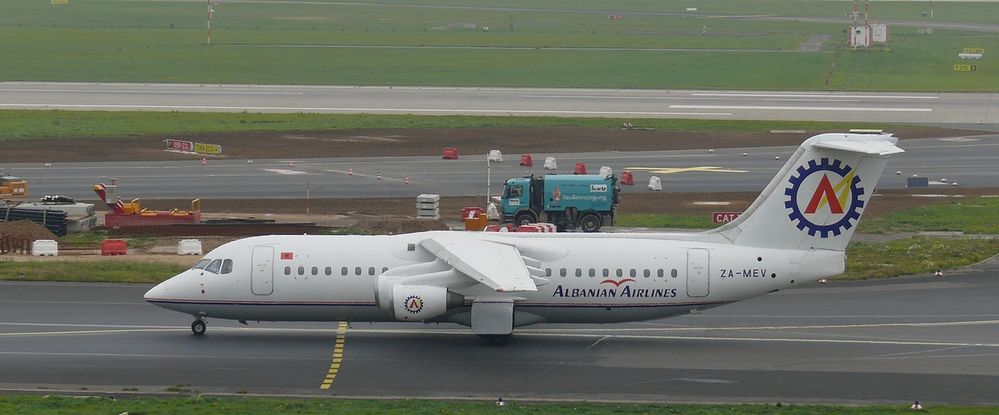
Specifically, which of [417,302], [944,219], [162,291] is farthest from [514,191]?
[417,302]

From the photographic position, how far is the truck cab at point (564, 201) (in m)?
62.8

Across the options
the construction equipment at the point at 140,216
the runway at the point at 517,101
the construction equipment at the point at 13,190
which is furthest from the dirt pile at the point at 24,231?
the runway at the point at 517,101

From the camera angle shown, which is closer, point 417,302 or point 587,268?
point 417,302

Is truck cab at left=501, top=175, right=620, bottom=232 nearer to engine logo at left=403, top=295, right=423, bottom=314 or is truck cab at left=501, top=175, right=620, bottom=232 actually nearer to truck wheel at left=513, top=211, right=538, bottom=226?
truck wheel at left=513, top=211, right=538, bottom=226

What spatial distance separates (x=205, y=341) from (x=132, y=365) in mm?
3322

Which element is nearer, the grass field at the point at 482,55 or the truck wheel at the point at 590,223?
the truck wheel at the point at 590,223

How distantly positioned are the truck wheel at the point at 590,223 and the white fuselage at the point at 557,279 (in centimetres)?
2210

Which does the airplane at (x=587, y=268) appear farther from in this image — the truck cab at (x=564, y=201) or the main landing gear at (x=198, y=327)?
the truck cab at (x=564, y=201)

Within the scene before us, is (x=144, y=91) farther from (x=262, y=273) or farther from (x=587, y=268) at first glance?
(x=587, y=268)

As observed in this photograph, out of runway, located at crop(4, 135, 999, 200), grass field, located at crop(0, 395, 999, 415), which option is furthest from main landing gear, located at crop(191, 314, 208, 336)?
runway, located at crop(4, 135, 999, 200)

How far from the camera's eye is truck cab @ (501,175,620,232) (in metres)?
62.8

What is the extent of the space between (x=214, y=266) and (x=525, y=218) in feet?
82.3

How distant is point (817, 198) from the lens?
131 ft

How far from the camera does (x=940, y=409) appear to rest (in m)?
32.6
